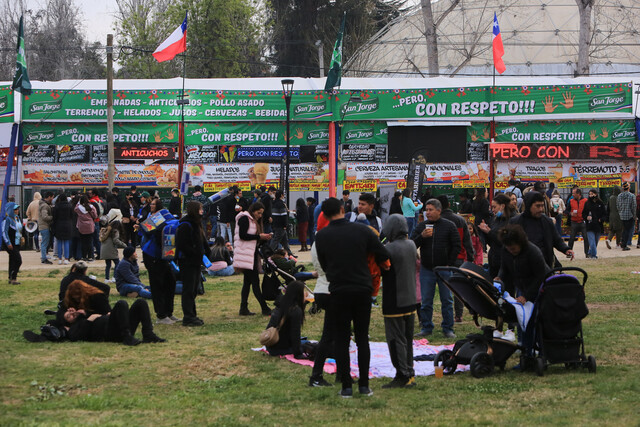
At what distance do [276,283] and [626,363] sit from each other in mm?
5249

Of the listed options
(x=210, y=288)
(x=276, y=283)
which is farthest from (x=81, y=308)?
(x=210, y=288)

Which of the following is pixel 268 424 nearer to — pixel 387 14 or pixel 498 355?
pixel 498 355

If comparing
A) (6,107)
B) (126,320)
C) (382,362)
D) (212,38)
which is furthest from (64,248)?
(212,38)

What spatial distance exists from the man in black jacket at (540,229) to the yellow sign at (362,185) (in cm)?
1779

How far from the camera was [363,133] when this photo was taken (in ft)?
94.5

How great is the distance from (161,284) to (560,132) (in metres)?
19.6

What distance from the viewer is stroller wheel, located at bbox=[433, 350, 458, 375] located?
8758 mm

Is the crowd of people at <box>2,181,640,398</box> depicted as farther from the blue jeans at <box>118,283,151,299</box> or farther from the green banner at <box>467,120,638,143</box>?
the green banner at <box>467,120,638,143</box>

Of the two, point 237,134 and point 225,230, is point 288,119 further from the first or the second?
point 225,230

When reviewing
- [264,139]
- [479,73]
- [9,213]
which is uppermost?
[479,73]

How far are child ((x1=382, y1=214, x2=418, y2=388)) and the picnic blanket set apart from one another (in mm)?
642

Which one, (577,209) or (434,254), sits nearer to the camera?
(434,254)

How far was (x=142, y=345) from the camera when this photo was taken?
10578mm

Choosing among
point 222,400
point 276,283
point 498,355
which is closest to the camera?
point 222,400
